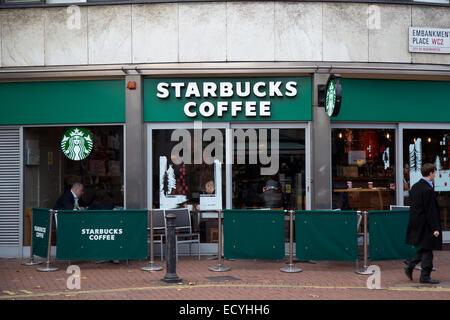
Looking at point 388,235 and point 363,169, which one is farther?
point 363,169

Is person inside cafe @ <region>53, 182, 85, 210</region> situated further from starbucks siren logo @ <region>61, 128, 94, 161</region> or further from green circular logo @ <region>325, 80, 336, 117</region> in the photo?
green circular logo @ <region>325, 80, 336, 117</region>

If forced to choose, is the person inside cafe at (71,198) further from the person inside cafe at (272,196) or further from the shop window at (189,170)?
the person inside cafe at (272,196)

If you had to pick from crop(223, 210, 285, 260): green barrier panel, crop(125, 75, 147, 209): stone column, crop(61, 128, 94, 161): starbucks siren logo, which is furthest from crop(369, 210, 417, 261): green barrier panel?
crop(61, 128, 94, 161): starbucks siren logo

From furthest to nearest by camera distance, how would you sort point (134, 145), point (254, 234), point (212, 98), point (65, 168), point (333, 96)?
point (65, 168)
point (212, 98)
point (134, 145)
point (333, 96)
point (254, 234)

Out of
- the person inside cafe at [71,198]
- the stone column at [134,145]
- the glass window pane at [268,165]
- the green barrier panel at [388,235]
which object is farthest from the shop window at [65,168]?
the green barrier panel at [388,235]

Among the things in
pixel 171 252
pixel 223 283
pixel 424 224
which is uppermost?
pixel 424 224

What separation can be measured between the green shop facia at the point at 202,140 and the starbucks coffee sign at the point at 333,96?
1.53 feet

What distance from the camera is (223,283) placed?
8609 millimetres

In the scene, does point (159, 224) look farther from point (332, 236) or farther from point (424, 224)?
point (424, 224)

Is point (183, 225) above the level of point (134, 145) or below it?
below

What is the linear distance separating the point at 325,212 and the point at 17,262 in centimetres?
672

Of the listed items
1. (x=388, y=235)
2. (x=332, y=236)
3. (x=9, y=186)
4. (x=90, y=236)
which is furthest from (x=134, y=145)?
(x=388, y=235)

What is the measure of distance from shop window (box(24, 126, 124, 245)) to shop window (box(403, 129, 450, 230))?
6817mm

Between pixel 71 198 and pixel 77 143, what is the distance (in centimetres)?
159
